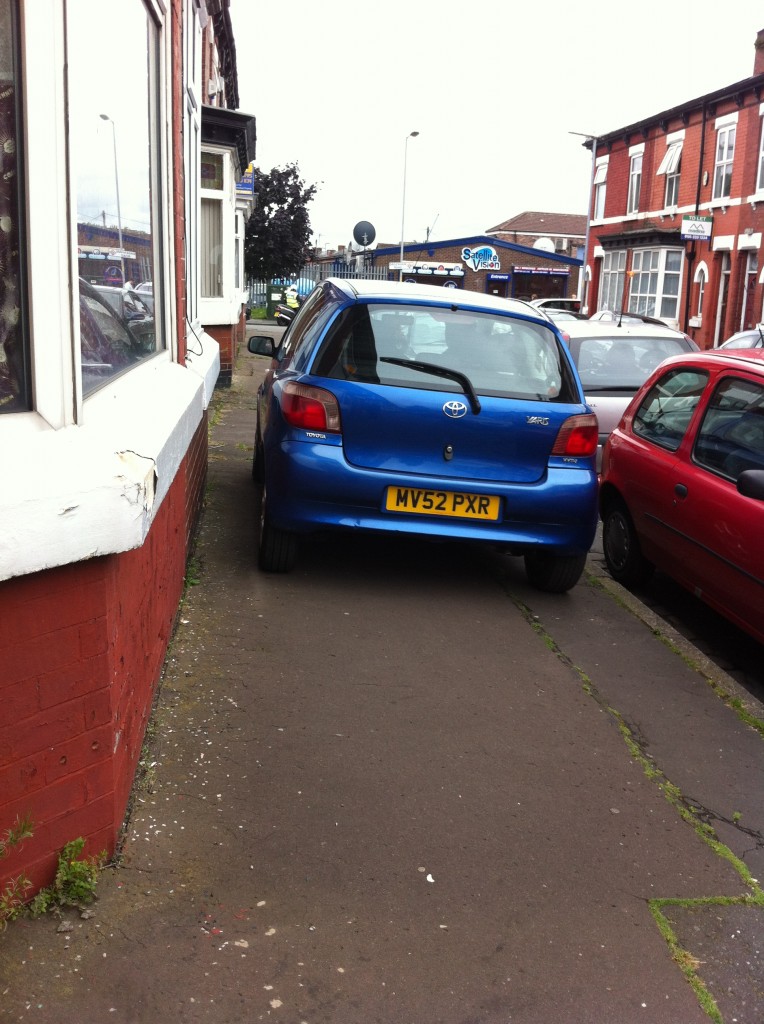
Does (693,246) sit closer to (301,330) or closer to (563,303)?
(563,303)

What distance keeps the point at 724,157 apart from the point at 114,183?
35.1 metres

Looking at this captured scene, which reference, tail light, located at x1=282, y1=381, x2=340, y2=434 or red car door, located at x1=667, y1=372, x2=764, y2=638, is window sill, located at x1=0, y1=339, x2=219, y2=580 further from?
red car door, located at x1=667, y1=372, x2=764, y2=638

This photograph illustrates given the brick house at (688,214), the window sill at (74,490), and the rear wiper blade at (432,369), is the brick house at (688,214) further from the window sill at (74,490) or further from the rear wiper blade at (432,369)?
the window sill at (74,490)

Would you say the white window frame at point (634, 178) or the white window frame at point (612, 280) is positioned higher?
the white window frame at point (634, 178)

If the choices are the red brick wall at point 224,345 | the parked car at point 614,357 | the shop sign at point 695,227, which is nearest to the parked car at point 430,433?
the parked car at point 614,357

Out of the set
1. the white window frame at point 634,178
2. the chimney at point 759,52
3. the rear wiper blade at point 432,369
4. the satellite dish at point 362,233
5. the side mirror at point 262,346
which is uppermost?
the chimney at point 759,52

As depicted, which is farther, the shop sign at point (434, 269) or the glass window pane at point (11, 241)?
the shop sign at point (434, 269)

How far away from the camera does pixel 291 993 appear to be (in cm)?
253

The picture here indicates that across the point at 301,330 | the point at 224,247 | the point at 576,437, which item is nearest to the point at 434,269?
the point at 224,247

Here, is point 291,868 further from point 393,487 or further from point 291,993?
point 393,487

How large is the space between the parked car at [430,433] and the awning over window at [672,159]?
35.4 meters

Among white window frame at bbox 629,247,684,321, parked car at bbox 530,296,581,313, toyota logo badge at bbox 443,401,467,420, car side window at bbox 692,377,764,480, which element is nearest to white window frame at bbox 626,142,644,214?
white window frame at bbox 629,247,684,321

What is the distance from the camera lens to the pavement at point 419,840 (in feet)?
8.45

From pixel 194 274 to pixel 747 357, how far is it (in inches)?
188
